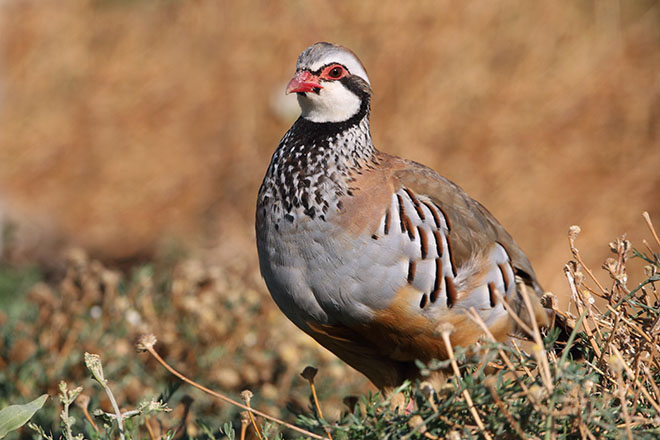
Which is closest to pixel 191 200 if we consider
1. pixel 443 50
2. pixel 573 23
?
pixel 443 50

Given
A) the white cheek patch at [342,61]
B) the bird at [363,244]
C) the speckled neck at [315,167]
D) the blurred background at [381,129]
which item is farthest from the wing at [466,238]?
the blurred background at [381,129]

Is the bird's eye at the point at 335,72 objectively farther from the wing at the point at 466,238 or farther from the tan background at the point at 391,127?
the tan background at the point at 391,127

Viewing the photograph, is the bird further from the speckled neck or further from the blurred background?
the blurred background

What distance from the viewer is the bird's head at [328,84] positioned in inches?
107

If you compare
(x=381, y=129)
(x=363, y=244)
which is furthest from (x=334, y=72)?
(x=381, y=129)

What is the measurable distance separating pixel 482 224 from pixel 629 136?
4.18 metres

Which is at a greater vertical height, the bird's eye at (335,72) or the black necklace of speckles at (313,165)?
the bird's eye at (335,72)

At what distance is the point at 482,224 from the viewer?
2.83 metres

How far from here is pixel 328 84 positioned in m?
2.72

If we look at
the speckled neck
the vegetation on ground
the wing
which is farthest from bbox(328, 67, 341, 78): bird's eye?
the vegetation on ground

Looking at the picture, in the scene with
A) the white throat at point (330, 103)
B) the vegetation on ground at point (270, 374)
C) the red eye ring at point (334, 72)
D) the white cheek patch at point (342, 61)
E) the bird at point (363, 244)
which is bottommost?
the vegetation on ground at point (270, 374)

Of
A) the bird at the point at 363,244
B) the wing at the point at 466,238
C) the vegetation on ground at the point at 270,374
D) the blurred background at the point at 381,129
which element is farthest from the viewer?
the blurred background at the point at 381,129

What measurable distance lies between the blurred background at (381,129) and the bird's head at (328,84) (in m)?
2.71

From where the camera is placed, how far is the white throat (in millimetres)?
2717
